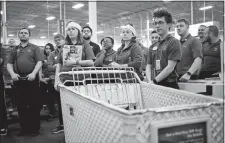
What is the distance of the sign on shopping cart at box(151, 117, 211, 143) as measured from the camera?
3.08 feet

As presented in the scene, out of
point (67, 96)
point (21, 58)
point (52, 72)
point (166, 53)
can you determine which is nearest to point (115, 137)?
point (67, 96)

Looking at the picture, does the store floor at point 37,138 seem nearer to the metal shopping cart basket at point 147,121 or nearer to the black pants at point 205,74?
the metal shopping cart basket at point 147,121

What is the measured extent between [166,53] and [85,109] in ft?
3.56

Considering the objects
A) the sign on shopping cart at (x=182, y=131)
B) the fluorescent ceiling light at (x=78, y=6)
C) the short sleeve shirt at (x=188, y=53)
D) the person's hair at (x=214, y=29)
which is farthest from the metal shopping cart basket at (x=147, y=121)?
the fluorescent ceiling light at (x=78, y=6)

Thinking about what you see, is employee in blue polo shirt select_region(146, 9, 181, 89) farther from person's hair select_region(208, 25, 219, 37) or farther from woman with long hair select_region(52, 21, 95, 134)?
person's hair select_region(208, 25, 219, 37)

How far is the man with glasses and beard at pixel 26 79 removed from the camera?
328 cm

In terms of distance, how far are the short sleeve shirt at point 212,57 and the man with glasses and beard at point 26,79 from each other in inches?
99.4

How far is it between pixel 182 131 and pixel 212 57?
8.38 feet

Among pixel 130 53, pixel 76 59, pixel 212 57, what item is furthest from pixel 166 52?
pixel 212 57

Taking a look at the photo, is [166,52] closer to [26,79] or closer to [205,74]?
[205,74]

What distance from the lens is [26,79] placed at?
3.29m

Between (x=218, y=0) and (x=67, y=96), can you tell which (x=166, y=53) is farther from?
(x=218, y=0)

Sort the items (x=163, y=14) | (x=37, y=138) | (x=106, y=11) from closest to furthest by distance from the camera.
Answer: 1. (x=163, y=14)
2. (x=37, y=138)
3. (x=106, y=11)

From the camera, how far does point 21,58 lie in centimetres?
328
